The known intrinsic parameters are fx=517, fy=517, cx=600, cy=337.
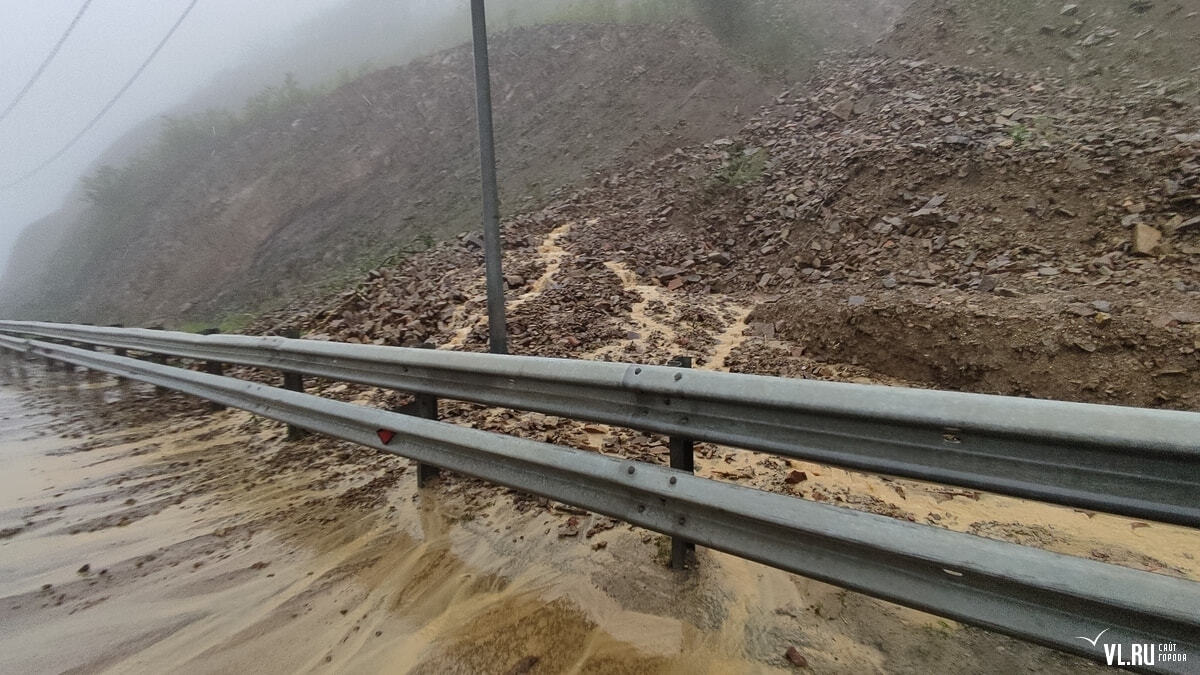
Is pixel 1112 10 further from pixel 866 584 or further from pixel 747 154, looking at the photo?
pixel 866 584

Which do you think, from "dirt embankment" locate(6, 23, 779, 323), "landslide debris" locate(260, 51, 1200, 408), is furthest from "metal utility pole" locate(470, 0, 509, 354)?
"dirt embankment" locate(6, 23, 779, 323)

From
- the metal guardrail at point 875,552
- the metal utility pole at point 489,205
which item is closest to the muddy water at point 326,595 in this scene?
the metal guardrail at point 875,552

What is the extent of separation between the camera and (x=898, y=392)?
1495mm

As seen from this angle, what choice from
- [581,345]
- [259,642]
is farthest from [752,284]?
[259,642]

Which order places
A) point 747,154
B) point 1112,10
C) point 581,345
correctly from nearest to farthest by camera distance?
point 581,345, point 1112,10, point 747,154

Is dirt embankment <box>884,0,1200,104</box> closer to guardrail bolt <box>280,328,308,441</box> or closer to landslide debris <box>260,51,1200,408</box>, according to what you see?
landslide debris <box>260,51,1200,408</box>

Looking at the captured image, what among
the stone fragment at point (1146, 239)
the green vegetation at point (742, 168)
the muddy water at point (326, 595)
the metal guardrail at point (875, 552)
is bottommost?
the muddy water at point (326, 595)

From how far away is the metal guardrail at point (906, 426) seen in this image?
1168 mm

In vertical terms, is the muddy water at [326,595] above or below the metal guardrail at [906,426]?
below

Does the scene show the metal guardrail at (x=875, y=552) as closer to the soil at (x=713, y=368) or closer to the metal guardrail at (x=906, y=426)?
the metal guardrail at (x=906, y=426)

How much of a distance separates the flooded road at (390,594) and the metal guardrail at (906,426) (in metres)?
0.66

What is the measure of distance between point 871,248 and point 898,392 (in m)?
4.83

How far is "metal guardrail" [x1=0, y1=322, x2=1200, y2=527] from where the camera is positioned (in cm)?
117

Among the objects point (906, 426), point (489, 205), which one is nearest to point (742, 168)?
point (489, 205)
